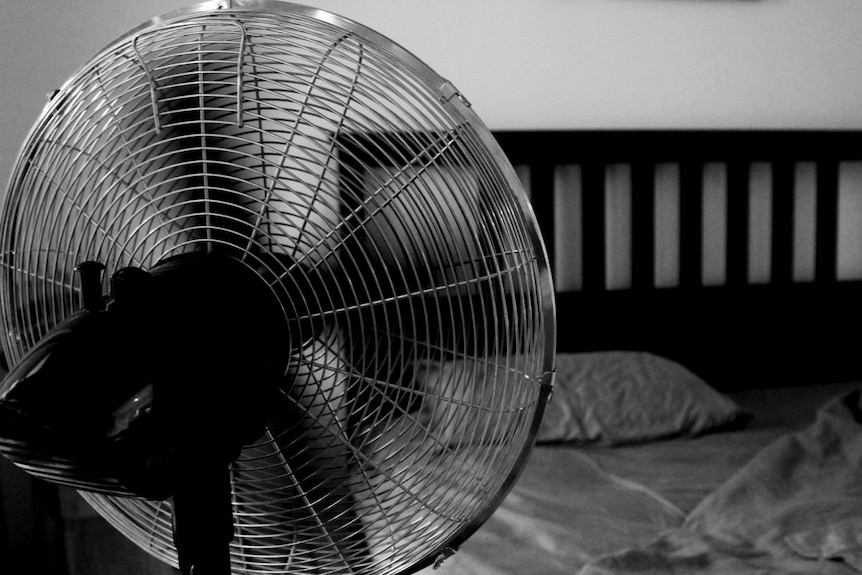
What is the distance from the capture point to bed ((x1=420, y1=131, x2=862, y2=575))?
1392 mm

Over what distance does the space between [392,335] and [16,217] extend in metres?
0.29

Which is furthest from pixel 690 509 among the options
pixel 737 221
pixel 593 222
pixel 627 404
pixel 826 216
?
pixel 826 216

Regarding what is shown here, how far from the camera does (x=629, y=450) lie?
1.58 m

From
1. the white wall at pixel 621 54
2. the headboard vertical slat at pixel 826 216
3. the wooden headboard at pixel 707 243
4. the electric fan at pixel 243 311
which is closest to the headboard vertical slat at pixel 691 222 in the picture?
the wooden headboard at pixel 707 243

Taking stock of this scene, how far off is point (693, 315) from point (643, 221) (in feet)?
0.92

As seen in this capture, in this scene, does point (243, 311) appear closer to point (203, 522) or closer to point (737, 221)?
point (203, 522)

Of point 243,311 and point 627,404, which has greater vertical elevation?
point 243,311

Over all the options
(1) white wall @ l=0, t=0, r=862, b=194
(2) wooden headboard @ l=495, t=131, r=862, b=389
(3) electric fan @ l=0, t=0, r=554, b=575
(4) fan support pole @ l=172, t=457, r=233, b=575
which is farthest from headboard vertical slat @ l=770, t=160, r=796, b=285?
(4) fan support pole @ l=172, t=457, r=233, b=575

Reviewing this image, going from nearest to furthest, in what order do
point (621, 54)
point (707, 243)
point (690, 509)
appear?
1. point (690, 509)
2. point (621, 54)
3. point (707, 243)

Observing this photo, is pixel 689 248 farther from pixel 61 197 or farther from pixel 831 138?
pixel 61 197

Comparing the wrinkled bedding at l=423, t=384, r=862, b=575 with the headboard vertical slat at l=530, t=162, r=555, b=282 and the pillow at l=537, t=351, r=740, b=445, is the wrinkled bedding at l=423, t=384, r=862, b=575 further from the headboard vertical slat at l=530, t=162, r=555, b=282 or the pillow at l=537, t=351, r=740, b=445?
the headboard vertical slat at l=530, t=162, r=555, b=282

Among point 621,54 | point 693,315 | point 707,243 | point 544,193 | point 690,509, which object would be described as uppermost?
point 621,54

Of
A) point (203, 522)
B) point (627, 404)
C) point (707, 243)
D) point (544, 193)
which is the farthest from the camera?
point (707, 243)

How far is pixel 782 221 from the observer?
83.3 inches
